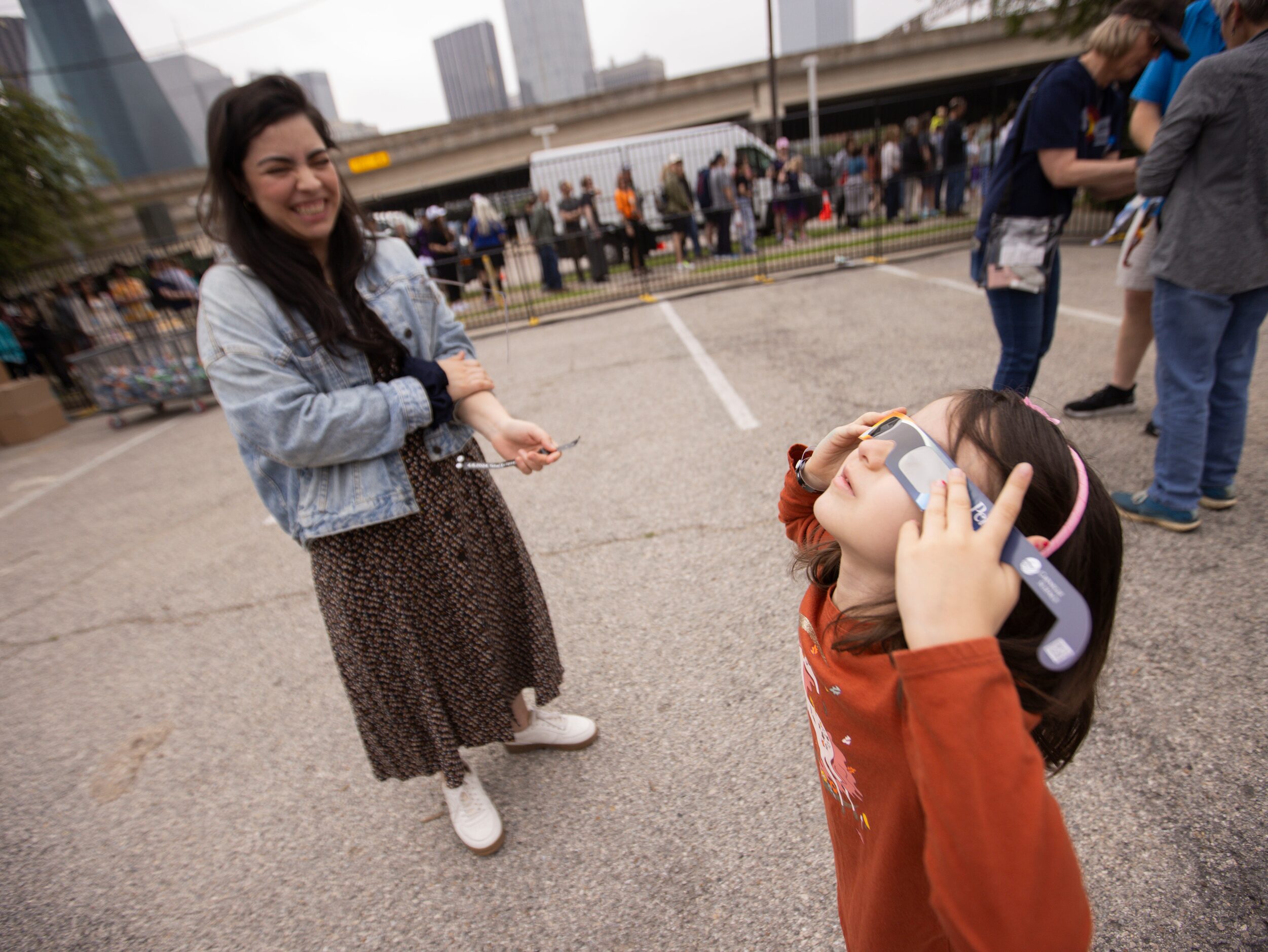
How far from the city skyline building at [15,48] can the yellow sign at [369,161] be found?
10956mm

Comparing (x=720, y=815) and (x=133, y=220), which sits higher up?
(x=133, y=220)

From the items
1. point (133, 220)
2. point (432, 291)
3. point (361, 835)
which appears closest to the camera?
point (432, 291)

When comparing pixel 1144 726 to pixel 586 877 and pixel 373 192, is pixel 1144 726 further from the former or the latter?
pixel 373 192

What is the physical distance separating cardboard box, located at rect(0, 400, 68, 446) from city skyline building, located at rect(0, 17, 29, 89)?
347 inches

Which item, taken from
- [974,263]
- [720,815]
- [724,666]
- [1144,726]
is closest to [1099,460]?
[974,263]

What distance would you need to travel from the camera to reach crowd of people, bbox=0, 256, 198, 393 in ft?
32.8

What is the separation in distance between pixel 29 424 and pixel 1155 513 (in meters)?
12.3

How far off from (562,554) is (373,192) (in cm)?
3147

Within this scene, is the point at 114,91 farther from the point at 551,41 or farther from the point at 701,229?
the point at 551,41

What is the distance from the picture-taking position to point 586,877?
67.5 inches

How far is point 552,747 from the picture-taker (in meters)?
2.16

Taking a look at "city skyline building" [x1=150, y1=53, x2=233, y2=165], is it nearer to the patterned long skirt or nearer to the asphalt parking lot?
the asphalt parking lot

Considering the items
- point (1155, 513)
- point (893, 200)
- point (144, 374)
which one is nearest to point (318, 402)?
point (1155, 513)

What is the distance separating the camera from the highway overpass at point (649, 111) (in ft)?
90.0
